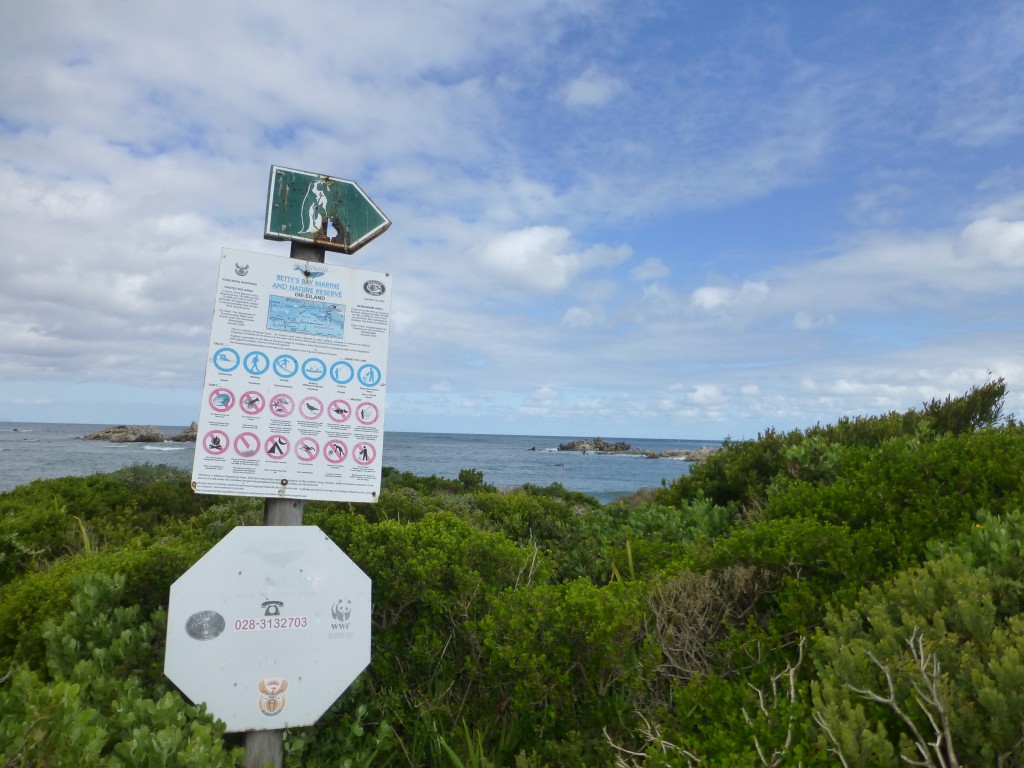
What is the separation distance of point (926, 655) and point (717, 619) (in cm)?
137

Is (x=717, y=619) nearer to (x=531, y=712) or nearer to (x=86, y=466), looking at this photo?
(x=531, y=712)

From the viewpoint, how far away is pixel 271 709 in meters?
3.34

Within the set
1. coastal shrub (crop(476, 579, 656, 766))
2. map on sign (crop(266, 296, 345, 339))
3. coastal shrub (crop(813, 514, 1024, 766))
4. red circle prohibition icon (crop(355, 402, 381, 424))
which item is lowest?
coastal shrub (crop(476, 579, 656, 766))

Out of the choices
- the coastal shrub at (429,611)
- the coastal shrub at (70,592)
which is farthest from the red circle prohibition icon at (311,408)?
the coastal shrub at (70,592)

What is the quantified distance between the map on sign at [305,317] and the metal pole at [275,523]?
33 cm

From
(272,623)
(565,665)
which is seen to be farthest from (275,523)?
(565,665)

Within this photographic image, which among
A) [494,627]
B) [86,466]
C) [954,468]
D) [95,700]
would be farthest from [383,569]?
[86,466]

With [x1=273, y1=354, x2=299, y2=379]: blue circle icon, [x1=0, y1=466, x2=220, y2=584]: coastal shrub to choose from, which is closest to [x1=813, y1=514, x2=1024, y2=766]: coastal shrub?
[x1=273, y1=354, x2=299, y2=379]: blue circle icon

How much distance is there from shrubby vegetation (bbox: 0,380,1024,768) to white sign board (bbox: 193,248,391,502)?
0.92 meters

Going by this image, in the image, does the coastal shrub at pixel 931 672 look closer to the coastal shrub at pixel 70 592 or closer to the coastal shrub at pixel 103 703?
the coastal shrub at pixel 103 703

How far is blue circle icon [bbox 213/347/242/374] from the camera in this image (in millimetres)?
3666

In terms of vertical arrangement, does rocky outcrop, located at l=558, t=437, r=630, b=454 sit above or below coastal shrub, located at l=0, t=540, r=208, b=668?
above

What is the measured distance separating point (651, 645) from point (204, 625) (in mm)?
2321

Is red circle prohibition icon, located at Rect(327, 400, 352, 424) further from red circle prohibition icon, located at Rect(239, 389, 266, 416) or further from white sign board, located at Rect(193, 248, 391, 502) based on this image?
red circle prohibition icon, located at Rect(239, 389, 266, 416)
